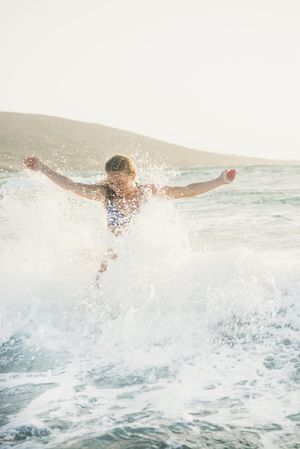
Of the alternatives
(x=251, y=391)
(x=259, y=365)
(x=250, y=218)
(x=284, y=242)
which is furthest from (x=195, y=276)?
(x=250, y=218)

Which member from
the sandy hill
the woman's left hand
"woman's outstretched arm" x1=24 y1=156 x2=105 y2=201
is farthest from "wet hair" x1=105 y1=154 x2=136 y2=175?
the sandy hill

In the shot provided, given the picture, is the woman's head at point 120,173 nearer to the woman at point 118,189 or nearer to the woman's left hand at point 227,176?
the woman at point 118,189

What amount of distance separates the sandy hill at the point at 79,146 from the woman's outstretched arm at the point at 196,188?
123 feet

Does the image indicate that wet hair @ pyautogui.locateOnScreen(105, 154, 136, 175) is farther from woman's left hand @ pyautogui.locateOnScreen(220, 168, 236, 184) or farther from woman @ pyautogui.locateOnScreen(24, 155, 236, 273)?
woman's left hand @ pyautogui.locateOnScreen(220, 168, 236, 184)

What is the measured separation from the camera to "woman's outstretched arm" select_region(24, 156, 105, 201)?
17.1 feet

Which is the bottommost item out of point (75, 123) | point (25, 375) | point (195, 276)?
point (25, 375)

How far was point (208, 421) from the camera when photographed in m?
2.92

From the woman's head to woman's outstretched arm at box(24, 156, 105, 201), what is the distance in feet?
0.64

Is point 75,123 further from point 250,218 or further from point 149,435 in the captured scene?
point 149,435

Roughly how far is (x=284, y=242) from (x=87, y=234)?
3.51m

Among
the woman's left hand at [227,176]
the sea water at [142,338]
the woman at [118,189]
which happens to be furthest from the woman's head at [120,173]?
the woman's left hand at [227,176]

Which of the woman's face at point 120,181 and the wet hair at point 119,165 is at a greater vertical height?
the wet hair at point 119,165

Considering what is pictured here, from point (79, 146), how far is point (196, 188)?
168ft

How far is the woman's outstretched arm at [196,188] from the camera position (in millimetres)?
4883
